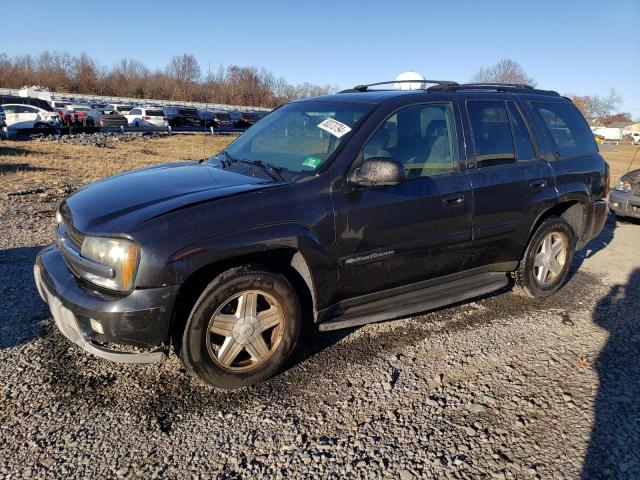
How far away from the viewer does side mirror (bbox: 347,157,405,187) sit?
3129 mm

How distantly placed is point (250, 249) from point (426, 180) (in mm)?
1521

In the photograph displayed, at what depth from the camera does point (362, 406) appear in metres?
2.99

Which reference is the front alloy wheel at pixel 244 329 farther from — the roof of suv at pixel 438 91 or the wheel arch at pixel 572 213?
the wheel arch at pixel 572 213

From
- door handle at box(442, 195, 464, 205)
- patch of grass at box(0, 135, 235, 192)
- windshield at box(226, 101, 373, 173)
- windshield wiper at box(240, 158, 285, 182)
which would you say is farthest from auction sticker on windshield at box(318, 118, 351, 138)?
patch of grass at box(0, 135, 235, 192)

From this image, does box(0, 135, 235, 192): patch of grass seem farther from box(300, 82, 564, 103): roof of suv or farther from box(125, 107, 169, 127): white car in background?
box(125, 107, 169, 127): white car in background

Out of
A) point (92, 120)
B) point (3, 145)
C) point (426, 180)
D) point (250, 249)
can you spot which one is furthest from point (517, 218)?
point (92, 120)

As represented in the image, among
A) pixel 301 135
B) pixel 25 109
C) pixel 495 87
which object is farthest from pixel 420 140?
pixel 25 109

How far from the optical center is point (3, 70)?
73.9 meters

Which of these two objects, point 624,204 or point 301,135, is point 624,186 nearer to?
point 624,204

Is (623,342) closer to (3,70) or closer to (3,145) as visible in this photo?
(3,145)

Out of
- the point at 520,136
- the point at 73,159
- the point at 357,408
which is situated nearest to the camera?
the point at 357,408

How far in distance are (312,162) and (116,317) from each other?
63.3 inches

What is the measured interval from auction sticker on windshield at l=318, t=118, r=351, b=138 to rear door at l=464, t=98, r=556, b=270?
3.67 feet

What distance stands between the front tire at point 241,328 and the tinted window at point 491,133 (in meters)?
2.07
